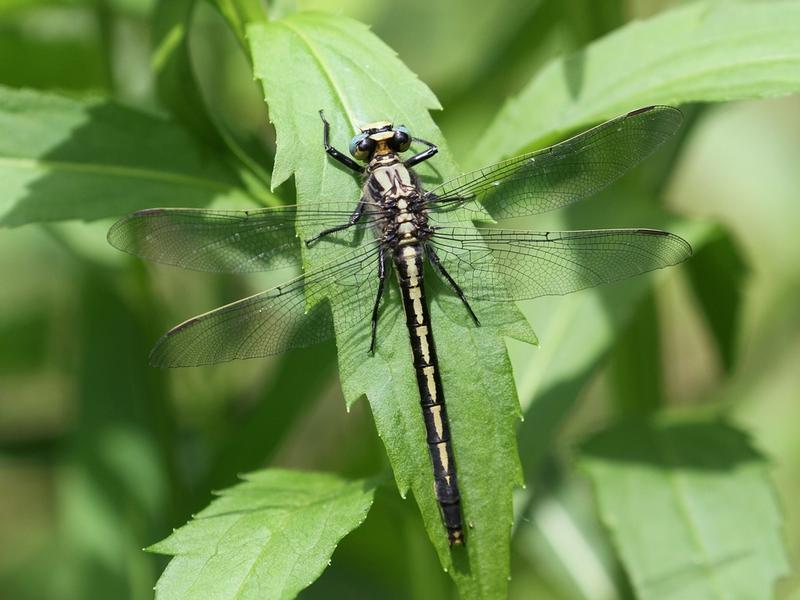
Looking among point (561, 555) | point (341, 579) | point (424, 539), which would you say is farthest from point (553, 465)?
point (424, 539)

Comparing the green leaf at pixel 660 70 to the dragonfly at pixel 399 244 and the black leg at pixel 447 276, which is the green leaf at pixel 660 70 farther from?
the black leg at pixel 447 276

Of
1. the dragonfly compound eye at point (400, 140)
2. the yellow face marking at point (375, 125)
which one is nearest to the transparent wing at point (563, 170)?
the dragonfly compound eye at point (400, 140)

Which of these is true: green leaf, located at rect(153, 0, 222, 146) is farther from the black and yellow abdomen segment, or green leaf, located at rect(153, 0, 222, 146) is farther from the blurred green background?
the black and yellow abdomen segment

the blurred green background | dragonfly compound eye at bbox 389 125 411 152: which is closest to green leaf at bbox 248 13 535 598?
dragonfly compound eye at bbox 389 125 411 152

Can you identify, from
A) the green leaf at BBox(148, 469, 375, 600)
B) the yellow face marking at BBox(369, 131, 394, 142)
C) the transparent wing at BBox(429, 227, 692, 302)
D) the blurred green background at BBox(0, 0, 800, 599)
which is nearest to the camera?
the green leaf at BBox(148, 469, 375, 600)

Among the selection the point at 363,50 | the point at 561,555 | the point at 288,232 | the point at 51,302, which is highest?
the point at 51,302

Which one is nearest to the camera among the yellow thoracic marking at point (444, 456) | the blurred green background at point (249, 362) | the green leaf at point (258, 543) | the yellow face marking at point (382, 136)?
the green leaf at point (258, 543)

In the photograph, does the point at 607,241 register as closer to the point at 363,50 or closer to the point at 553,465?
the point at 363,50
